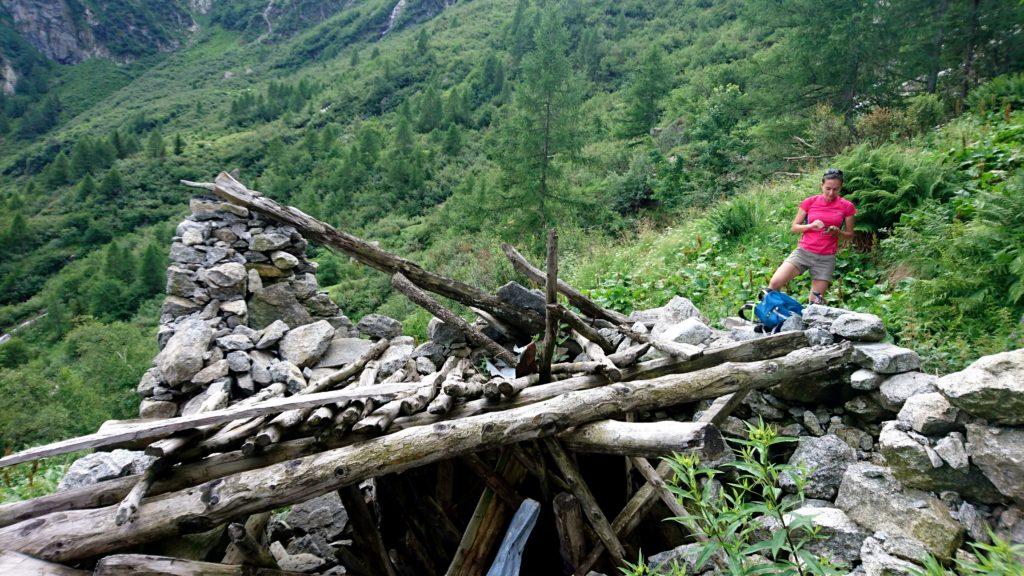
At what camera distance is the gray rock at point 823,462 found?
343cm

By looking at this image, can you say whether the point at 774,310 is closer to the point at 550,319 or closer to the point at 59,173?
the point at 550,319

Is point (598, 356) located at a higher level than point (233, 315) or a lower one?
lower

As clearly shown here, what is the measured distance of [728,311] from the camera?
636 centimetres

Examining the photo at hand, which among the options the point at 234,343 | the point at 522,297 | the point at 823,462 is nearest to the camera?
the point at 823,462

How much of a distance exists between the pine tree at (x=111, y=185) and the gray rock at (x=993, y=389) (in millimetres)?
85030

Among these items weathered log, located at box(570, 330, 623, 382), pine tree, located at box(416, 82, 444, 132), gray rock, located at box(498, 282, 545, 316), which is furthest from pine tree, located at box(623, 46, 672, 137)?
weathered log, located at box(570, 330, 623, 382)

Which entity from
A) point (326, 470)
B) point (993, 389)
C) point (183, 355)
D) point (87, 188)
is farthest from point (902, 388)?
point (87, 188)

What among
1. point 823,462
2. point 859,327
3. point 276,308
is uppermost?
point 859,327

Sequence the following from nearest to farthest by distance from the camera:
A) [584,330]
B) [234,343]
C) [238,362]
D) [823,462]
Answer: [823,462] → [584,330] → [238,362] → [234,343]

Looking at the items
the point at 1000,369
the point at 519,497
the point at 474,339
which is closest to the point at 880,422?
the point at 1000,369

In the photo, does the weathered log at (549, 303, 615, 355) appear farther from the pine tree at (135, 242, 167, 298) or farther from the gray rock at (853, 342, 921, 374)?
the pine tree at (135, 242, 167, 298)

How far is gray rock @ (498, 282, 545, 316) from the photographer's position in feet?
19.7

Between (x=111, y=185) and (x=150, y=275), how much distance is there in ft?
102

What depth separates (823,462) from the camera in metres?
3.50
